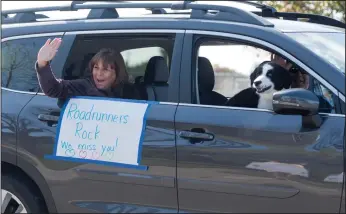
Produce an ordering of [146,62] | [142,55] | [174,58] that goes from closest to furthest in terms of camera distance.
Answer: [174,58], [146,62], [142,55]

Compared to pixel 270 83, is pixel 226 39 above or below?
above

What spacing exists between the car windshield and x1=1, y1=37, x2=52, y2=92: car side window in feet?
6.07

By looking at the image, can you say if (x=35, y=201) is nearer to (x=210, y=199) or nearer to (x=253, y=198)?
(x=210, y=199)

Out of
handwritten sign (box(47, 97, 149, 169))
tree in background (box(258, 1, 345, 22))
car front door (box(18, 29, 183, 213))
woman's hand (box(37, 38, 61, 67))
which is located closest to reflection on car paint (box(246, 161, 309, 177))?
car front door (box(18, 29, 183, 213))

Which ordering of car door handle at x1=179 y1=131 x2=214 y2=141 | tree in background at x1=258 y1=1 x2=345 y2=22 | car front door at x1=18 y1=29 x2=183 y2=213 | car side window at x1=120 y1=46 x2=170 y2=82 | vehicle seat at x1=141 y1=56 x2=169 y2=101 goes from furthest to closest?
tree in background at x1=258 y1=1 x2=345 y2=22 → car side window at x1=120 y1=46 x2=170 y2=82 → vehicle seat at x1=141 y1=56 x2=169 y2=101 → car front door at x1=18 y1=29 x2=183 y2=213 → car door handle at x1=179 y1=131 x2=214 y2=141

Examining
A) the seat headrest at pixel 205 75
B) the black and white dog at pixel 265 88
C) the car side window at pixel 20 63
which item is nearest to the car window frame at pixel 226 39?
the seat headrest at pixel 205 75

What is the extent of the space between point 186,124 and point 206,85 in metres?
0.50

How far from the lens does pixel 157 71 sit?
13.4 feet

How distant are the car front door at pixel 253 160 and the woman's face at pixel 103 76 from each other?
2.22 ft

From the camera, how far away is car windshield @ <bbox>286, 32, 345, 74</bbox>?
3.54m

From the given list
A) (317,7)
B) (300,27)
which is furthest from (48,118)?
(317,7)

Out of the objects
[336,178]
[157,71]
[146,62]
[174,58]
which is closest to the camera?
[336,178]

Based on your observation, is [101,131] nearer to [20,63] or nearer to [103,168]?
[103,168]

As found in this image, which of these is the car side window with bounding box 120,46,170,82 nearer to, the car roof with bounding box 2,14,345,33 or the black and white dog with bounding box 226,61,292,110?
the car roof with bounding box 2,14,345,33
